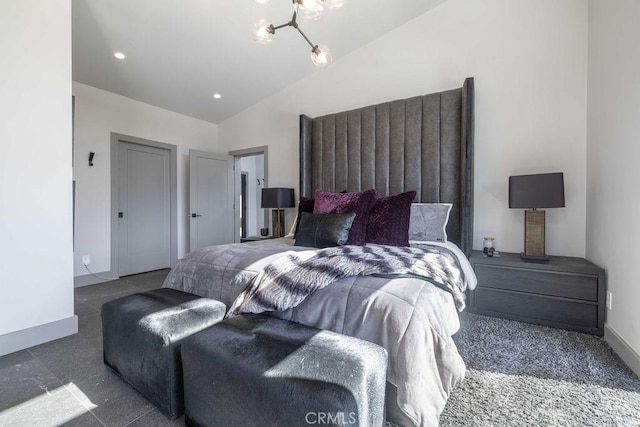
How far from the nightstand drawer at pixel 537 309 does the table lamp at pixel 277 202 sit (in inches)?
101

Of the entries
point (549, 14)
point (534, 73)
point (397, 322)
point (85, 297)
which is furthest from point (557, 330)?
point (85, 297)

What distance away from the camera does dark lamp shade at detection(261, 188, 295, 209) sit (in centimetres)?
396

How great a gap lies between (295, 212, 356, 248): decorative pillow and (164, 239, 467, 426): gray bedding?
0.99 metres

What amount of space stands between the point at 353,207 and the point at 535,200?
1.57 m

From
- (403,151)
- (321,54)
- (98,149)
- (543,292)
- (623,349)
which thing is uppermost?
(321,54)

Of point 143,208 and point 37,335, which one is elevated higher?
point 143,208

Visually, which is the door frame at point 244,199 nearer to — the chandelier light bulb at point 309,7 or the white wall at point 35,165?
the white wall at point 35,165

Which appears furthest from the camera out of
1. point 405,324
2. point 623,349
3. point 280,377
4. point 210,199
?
point 210,199

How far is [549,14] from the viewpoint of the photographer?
2750 mm

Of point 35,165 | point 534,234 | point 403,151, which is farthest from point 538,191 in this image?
point 35,165

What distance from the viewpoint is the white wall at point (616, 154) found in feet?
5.92

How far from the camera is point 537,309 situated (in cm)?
244

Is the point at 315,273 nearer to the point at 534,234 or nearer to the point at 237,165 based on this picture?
the point at 534,234

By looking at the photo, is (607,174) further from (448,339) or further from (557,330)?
(448,339)
